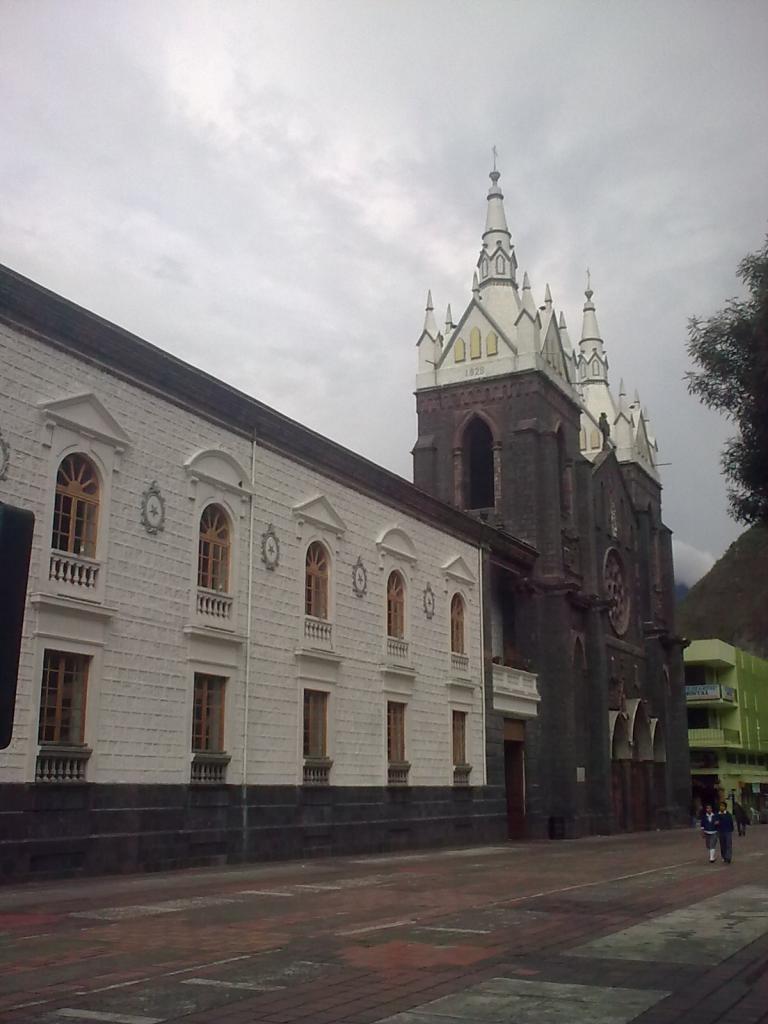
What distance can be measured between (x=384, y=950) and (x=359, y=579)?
1694cm

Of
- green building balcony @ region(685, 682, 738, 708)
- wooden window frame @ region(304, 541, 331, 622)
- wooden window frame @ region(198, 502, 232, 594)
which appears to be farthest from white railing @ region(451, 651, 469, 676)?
green building balcony @ region(685, 682, 738, 708)

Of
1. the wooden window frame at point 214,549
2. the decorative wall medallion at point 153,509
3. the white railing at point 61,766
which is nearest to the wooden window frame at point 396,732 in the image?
the wooden window frame at point 214,549

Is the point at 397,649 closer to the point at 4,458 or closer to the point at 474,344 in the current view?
the point at 4,458

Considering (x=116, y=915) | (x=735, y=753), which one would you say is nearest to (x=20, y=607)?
(x=116, y=915)

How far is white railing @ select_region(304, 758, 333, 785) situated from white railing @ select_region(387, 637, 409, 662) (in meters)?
3.99

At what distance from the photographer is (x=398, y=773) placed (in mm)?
28422

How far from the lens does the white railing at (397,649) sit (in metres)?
28.4

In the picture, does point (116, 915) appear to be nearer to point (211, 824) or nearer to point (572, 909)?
point (572, 909)

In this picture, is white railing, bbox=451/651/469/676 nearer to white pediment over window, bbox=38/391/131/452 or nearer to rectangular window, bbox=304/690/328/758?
rectangular window, bbox=304/690/328/758

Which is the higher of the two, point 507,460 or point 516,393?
point 516,393

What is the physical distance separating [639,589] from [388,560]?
25.3m

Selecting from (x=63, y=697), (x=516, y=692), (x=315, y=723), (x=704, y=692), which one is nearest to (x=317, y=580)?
(x=315, y=723)

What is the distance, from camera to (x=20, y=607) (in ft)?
13.2

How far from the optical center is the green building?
222ft
